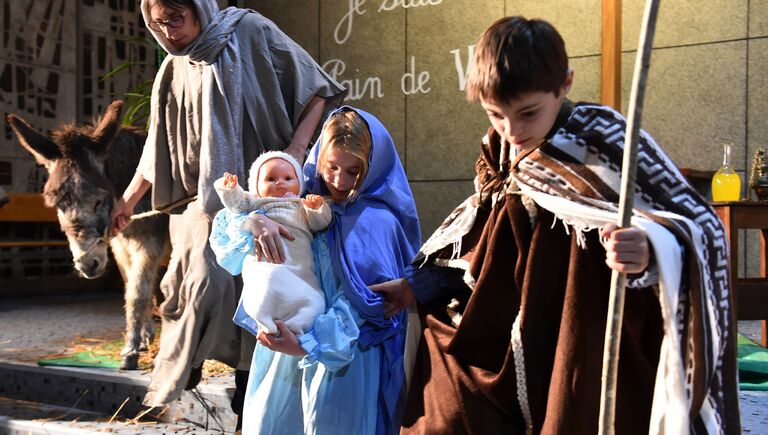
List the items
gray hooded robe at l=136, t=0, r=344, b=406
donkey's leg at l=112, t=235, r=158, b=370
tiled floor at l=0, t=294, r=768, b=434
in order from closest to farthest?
gray hooded robe at l=136, t=0, r=344, b=406
tiled floor at l=0, t=294, r=768, b=434
donkey's leg at l=112, t=235, r=158, b=370

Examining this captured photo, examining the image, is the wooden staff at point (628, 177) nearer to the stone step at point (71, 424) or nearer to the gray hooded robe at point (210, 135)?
the gray hooded robe at point (210, 135)

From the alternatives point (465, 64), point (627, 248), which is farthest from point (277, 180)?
point (465, 64)

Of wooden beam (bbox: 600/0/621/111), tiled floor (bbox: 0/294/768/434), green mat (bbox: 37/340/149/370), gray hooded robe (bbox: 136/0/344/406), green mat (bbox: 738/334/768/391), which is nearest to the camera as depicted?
gray hooded robe (bbox: 136/0/344/406)

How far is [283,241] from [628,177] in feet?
3.93

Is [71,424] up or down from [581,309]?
down

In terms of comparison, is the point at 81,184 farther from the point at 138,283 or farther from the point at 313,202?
the point at 313,202

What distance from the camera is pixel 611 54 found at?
216 inches

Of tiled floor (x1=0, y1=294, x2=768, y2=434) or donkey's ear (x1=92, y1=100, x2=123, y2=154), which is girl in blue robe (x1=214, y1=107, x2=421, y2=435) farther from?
donkey's ear (x1=92, y1=100, x2=123, y2=154)

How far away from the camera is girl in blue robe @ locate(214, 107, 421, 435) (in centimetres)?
Answer: 201

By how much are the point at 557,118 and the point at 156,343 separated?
3.59 metres

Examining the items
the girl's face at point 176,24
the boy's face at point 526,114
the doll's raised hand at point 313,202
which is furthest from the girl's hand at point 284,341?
the girl's face at point 176,24

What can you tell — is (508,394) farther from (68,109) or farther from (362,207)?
(68,109)

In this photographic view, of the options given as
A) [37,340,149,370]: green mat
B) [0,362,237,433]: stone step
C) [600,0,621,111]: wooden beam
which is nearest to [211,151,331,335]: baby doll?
[0,362,237,433]: stone step

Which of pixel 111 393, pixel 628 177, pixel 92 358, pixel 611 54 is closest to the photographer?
pixel 628 177
